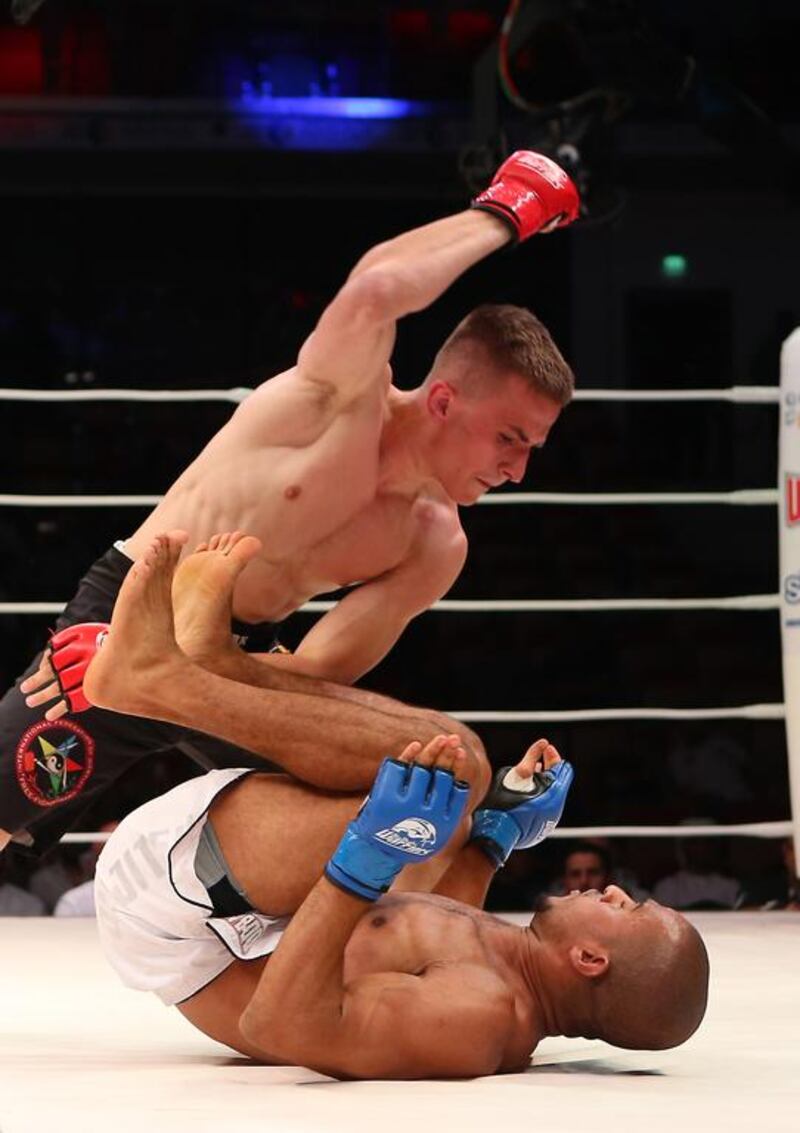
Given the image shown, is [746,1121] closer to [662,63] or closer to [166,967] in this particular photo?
[166,967]

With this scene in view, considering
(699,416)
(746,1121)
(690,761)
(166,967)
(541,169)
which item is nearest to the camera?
(746,1121)

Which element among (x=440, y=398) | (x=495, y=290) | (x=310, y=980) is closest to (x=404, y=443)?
(x=440, y=398)

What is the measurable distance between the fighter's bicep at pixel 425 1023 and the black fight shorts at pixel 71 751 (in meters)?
0.58

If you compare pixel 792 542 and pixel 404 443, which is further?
pixel 792 542

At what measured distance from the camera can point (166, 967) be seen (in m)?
1.76

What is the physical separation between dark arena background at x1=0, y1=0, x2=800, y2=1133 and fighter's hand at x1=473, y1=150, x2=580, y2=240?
2.92 meters

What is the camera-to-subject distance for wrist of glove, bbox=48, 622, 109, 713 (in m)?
2.15

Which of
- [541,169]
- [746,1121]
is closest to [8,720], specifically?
[541,169]

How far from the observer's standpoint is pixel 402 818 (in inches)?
61.2

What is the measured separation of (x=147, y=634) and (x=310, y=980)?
39cm

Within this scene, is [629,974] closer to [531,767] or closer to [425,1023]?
[425,1023]

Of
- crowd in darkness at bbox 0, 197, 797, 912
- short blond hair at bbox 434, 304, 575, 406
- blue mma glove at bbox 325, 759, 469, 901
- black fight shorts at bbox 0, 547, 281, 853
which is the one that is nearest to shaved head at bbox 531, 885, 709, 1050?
blue mma glove at bbox 325, 759, 469, 901

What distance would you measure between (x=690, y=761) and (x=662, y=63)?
2.07m

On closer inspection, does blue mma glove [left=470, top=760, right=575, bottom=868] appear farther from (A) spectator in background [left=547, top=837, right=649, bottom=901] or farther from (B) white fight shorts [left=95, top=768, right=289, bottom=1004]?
(A) spectator in background [left=547, top=837, right=649, bottom=901]
